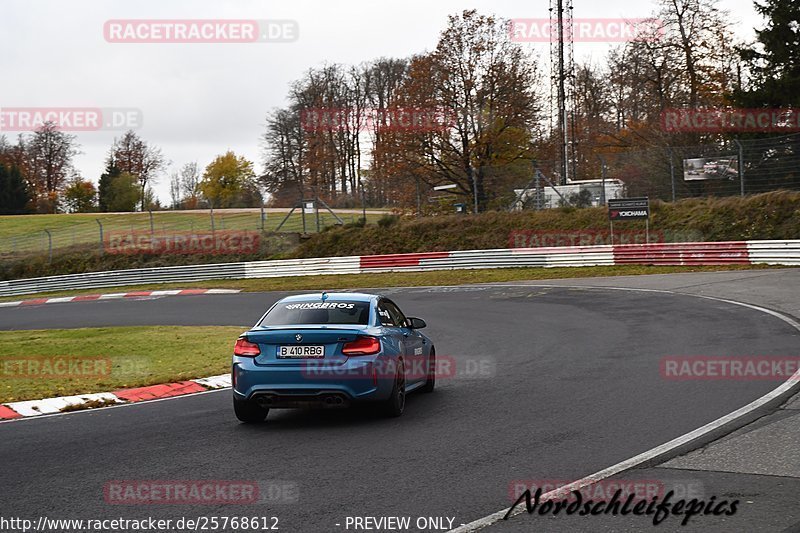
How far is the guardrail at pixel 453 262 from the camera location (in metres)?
31.2

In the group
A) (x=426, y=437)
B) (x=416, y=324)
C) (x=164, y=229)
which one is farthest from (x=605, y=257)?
(x=164, y=229)

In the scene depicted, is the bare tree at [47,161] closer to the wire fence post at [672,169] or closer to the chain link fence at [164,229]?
the chain link fence at [164,229]

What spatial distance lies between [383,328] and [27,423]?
13.7ft

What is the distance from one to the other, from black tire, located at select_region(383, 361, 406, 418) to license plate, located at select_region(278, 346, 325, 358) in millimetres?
897

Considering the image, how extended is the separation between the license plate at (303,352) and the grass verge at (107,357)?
182 inches

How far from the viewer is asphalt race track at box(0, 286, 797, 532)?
6.15 meters

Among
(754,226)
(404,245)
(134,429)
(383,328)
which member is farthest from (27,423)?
(404,245)

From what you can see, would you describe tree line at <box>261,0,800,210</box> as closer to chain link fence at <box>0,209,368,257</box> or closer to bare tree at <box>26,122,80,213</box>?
chain link fence at <box>0,209,368,257</box>

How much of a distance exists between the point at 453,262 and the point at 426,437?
97.4 feet

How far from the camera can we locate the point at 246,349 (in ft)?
30.2

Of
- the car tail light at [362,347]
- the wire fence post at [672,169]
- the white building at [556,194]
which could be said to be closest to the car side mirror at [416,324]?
the car tail light at [362,347]

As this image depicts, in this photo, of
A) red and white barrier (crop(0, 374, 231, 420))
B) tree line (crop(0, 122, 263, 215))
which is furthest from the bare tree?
red and white barrier (crop(0, 374, 231, 420))

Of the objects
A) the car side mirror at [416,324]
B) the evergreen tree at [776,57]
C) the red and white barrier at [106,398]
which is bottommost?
the red and white barrier at [106,398]

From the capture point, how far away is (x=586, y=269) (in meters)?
33.9
